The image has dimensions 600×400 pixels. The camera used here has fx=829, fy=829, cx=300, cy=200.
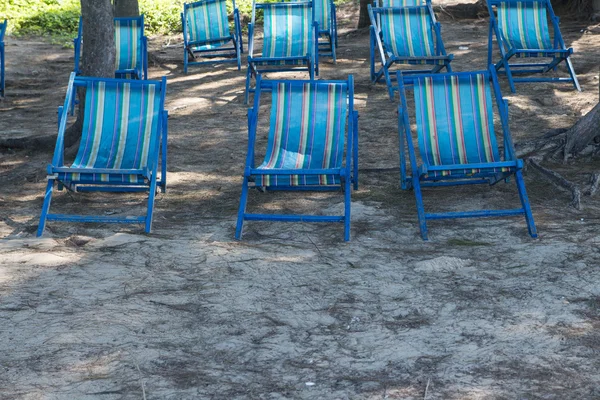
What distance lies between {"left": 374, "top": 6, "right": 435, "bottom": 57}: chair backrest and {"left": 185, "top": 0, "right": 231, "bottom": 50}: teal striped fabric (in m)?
2.42

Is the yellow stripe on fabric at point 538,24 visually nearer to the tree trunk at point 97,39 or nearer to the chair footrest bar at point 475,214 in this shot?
the chair footrest bar at point 475,214

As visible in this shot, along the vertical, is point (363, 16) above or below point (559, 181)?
above

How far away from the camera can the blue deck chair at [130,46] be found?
9.51 meters

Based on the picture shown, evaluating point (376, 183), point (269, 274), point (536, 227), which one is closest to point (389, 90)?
point (376, 183)

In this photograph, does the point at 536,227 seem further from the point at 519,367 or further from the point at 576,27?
the point at 576,27

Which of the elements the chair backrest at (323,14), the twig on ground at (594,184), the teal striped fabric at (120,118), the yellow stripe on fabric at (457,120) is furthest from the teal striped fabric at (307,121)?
the chair backrest at (323,14)

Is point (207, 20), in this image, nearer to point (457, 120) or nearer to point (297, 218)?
point (457, 120)

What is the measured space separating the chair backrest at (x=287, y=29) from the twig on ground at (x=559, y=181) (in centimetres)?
359

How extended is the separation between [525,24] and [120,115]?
5456 mm

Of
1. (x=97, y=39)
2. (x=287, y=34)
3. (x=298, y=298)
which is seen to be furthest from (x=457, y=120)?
(x=287, y=34)

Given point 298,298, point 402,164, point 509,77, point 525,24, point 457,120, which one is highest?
point 525,24

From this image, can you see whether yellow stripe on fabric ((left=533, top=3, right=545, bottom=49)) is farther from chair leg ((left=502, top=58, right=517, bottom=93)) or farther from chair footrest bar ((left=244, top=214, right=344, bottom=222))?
chair footrest bar ((left=244, top=214, right=344, bottom=222))

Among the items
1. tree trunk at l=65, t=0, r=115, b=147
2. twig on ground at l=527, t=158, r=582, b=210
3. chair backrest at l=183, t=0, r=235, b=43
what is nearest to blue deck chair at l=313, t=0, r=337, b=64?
chair backrest at l=183, t=0, r=235, b=43

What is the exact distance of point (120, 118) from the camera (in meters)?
Result: 5.93
